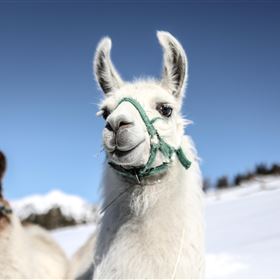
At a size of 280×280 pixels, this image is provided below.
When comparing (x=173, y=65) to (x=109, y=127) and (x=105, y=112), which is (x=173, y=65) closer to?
(x=105, y=112)

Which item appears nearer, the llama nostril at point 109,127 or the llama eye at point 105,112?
the llama nostril at point 109,127

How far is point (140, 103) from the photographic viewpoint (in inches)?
121

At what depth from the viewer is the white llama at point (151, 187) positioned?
2.82 meters

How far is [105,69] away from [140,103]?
0.55 metres

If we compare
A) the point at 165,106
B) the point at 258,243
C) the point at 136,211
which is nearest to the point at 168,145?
the point at 165,106

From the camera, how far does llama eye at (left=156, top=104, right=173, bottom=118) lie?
3.17m

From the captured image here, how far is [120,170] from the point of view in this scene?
299 cm

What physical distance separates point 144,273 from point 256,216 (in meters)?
6.26

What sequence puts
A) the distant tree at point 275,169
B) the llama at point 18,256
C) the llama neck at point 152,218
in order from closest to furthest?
the llama neck at point 152,218 → the llama at point 18,256 → the distant tree at point 275,169

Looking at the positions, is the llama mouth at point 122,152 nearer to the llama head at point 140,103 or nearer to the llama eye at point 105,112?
the llama head at point 140,103


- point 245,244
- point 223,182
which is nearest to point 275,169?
point 223,182

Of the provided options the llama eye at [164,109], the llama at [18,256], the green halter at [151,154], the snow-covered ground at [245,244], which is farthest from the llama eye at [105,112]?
the snow-covered ground at [245,244]

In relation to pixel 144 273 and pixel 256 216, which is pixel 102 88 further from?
pixel 256 216

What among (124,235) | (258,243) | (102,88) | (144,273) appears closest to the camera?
(144,273)
